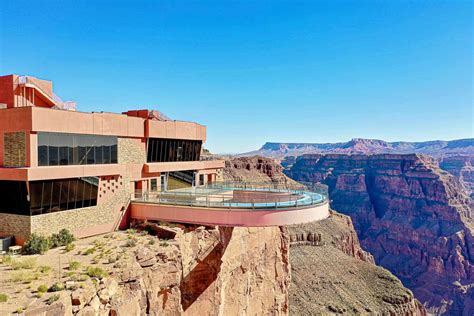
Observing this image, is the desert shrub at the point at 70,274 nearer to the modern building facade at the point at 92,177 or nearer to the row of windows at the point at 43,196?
the modern building facade at the point at 92,177

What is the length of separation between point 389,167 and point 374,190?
1603cm

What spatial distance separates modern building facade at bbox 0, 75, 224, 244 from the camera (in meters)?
18.4

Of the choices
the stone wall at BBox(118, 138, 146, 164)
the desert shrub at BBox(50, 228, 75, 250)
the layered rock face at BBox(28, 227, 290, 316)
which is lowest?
the layered rock face at BBox(28, 227, 290, 316)

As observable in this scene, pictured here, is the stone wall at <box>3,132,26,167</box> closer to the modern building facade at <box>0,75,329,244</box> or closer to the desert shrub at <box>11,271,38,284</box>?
the modern building facade at <box>0,75,329,244</box>

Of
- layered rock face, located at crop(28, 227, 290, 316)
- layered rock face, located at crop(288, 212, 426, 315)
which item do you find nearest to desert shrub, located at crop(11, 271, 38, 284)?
layered rock face, located at crop(28, 227, 290, 316)

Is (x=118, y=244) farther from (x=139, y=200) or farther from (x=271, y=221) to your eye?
(x=271, y=221)

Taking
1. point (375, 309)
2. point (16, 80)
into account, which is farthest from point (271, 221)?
point (375, 309)

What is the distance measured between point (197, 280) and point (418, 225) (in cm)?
16340

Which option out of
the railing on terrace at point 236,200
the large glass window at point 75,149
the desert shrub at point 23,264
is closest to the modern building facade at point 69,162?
the large glass window at point 75,149

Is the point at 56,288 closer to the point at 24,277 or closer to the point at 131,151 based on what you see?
the point at 24,277

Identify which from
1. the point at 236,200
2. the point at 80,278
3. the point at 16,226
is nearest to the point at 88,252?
the point at 80,278

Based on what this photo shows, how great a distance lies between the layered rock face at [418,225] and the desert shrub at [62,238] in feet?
452

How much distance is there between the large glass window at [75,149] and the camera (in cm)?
1903

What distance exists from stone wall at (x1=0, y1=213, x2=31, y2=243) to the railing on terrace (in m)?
7.42
